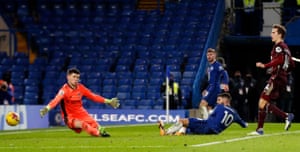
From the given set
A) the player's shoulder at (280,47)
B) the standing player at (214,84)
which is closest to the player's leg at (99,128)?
the standing player at (214,84)

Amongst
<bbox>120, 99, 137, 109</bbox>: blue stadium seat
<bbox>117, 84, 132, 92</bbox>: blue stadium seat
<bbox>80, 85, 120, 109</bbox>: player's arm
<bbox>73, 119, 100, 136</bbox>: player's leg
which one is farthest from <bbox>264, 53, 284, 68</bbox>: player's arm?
<bbox>117, 84, 132, 92</bbox>: blue stadium seat

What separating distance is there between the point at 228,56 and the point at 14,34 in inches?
364

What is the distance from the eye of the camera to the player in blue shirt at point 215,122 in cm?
1900

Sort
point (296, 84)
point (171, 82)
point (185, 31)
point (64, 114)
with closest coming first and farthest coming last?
point (64, 114)
point (171, 82)
point (185, 31)
point (296, 84)

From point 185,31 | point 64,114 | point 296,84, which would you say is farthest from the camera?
point 296,84

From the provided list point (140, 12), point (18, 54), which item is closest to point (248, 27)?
point (140, 12)

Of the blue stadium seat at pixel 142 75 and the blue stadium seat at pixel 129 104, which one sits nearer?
the blue stadium seat at pixel 129 104

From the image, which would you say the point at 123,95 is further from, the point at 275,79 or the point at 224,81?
the point at 275,79

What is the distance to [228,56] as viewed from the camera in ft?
133

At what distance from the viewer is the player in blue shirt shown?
19000mm

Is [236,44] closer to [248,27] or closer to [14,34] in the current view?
[248,27]

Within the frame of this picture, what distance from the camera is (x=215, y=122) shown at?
19.1 m

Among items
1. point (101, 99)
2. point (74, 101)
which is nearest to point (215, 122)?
point (101, 99)

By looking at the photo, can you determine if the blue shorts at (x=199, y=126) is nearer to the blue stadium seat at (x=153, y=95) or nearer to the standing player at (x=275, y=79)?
the standing player at (x=275, y=79)
